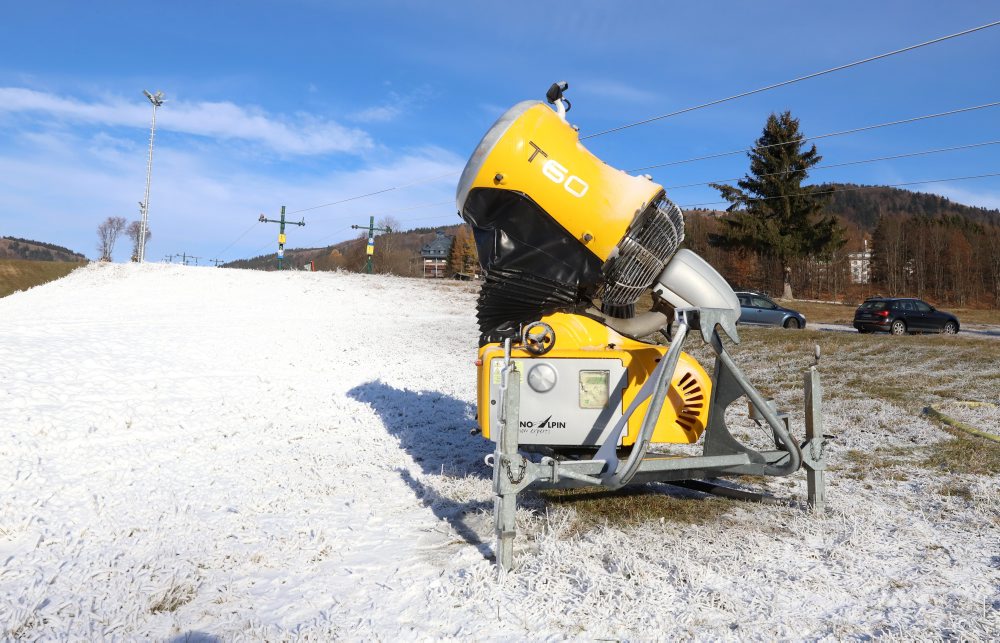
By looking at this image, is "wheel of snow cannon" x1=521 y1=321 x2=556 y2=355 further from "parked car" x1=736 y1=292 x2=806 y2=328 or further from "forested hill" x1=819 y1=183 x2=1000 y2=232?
"forested hill" x1=819 y1=183 x2=1000 y2=232

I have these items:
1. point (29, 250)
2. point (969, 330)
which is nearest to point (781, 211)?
point (969, 330)

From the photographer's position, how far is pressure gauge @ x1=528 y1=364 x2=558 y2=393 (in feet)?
15.2

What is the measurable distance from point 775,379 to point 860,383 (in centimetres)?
150

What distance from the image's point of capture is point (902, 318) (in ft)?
69.7

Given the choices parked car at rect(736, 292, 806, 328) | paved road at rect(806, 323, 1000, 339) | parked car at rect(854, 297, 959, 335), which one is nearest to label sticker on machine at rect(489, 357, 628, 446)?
paved road at rect(806, 323, 1000, 339)

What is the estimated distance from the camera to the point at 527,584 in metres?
3.67

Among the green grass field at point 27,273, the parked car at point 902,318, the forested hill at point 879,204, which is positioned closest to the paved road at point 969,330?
the parked car at point 902,318

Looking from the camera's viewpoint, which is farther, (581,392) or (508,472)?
(581,392)

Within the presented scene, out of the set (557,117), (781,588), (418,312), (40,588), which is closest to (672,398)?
(781,588)

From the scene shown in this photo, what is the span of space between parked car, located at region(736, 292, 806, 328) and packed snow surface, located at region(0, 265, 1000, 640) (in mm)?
15999

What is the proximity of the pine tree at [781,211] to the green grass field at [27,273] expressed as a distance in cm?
3744

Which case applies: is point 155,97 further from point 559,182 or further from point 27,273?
point 559,182

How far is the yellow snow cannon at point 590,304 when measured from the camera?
4.60 m

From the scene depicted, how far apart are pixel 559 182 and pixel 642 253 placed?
841mm
